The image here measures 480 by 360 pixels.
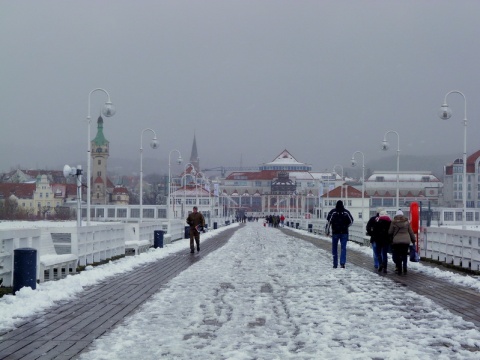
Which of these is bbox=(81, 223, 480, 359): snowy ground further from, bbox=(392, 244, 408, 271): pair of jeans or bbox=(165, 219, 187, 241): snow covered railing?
bbox=(165, 219, 187, 241): snow covered railing

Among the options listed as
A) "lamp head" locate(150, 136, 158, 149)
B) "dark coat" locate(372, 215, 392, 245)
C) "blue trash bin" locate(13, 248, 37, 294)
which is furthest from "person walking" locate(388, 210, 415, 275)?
"lamp head" locate(150, 136, 158, 149)

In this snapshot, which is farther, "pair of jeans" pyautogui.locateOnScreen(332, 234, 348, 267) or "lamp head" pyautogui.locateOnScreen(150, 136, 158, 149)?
"lamp head" pyautogui.locateOnScreen(150, 136, 158, 149)

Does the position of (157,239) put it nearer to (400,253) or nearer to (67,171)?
(67,171)

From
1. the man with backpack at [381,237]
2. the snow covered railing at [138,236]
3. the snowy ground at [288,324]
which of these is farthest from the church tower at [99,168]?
the snowy ground at [288,324]

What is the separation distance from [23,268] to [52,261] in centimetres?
254

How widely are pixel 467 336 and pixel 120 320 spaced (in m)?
4.57

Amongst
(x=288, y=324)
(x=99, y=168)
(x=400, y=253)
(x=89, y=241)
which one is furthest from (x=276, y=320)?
(x=99, y=168)

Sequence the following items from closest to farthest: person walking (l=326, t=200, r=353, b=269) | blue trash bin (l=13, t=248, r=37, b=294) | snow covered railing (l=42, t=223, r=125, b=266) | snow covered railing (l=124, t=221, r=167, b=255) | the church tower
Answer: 1. blue trash bin (l=13, t=248, r=37, b=294)
2. snow covered railing (l=42, t=223, r=125, b=266)
3. person walking (l=326, t=200, r=353, b=269)
4. snow covered railing (l=124, t=221, r=167, b=255)
5. the church tower

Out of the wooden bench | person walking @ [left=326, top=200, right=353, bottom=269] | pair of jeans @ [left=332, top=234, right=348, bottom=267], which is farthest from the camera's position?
person walking @ [left=326, top=200, right=353, bottom=269]

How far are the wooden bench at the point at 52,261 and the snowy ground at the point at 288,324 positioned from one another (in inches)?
100

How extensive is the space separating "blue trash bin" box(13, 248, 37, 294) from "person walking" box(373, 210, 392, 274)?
9.39 m

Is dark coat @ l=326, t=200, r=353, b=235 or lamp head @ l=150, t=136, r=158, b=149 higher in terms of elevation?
lamp head @ l=150, t=136, r=158, b=149

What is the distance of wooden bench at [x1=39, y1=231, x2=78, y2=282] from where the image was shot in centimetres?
1523

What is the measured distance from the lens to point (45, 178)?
151 meters
